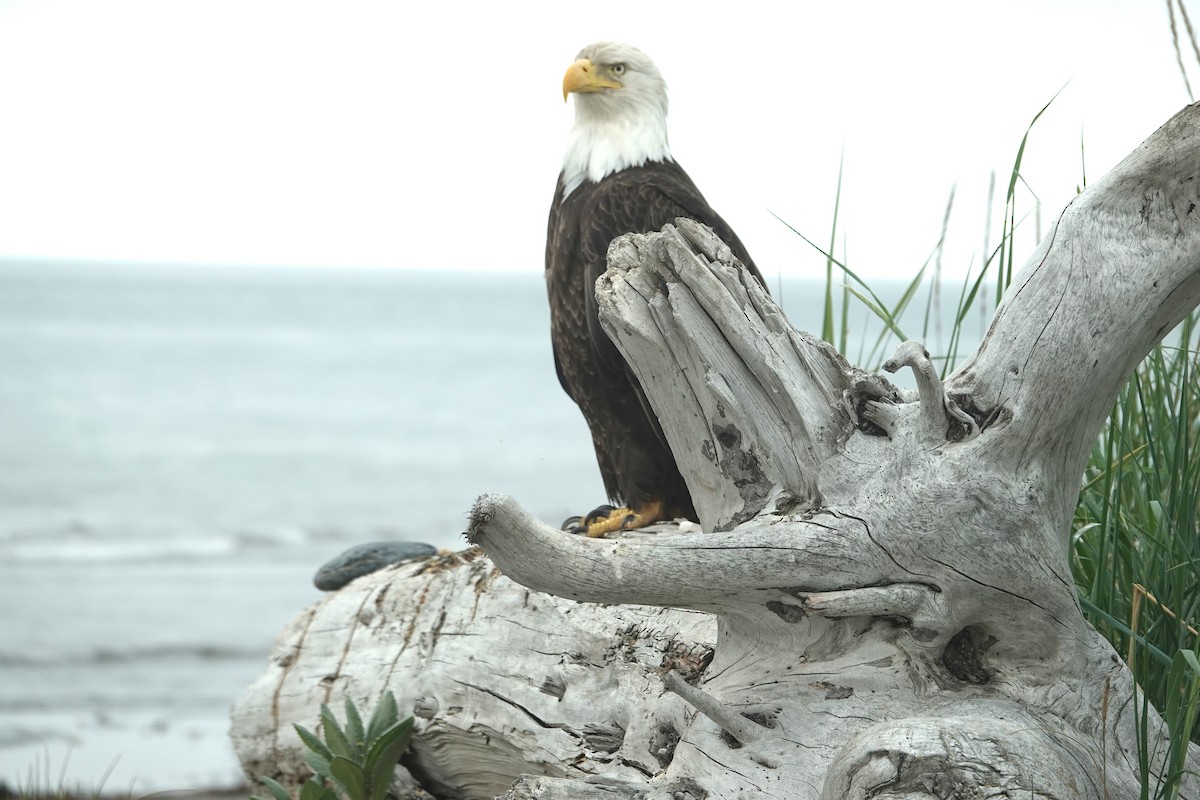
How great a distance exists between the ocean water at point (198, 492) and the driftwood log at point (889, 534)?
0.41m

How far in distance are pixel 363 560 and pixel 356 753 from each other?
1.05 metres

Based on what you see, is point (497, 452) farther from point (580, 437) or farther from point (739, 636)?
point (739, 636)

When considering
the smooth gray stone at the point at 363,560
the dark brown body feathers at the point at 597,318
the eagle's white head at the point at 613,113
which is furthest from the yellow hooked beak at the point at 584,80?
the smooth gray stone at the point at 363,560

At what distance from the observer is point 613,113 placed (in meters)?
3.09

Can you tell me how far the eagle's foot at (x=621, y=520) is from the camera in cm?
290

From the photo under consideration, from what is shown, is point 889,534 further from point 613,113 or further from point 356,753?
point 613,113

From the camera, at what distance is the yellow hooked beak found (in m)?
2.99

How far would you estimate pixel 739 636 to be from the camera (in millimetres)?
1604

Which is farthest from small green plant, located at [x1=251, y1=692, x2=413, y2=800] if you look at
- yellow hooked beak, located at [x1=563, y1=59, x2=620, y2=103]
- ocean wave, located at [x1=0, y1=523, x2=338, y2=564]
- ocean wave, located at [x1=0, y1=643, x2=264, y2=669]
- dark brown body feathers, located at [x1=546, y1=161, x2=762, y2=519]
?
ocean wave, located at [x1=0, y1=523, x2=338, y2=564]

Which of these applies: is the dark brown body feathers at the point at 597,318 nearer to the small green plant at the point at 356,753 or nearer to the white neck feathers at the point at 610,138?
the white neck feathers at the point at 610,138

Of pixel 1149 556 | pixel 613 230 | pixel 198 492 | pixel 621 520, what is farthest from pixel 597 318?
pixel 198 492

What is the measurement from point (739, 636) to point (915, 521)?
0.37 meters

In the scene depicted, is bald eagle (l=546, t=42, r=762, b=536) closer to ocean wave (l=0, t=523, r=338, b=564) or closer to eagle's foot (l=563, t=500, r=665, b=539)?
eagle's foot (l=563, t=500, r=665, b=539)

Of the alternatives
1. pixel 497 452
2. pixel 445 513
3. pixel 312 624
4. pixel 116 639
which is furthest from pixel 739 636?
pixel 497 452
